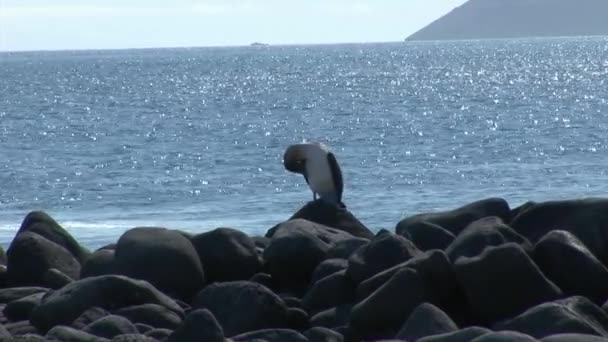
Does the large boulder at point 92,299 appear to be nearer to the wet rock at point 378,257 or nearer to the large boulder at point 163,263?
the large boulder at point 163,263

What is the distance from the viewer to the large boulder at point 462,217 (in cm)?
1424

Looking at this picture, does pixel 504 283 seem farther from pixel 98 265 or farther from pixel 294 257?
pixel 98 265

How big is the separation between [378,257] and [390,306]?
3.18 feet

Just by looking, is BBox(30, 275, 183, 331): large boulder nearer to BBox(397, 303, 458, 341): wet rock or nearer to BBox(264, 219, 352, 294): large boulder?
BBox(264, 219, 352, 294): large boulder

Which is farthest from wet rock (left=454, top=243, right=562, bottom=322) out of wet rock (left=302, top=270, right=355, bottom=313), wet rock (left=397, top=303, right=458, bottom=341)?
wet rock (left=302, top=270, right=355, bottom=313)

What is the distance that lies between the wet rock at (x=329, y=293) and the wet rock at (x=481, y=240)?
2.69 feet

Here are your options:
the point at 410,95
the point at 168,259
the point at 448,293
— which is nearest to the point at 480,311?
the point at 448,293

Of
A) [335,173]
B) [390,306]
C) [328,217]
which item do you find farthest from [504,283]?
[335,173]

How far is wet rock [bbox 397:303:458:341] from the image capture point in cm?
1098

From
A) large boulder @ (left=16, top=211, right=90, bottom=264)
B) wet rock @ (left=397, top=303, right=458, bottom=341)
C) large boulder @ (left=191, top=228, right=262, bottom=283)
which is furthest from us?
large boulder @ (left=16, top=211, right=90, bottom=264)

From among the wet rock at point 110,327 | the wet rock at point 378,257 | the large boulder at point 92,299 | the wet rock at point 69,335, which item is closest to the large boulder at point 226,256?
the large boulder at point 92,299

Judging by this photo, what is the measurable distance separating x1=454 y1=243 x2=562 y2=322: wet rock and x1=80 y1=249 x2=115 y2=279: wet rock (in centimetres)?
327

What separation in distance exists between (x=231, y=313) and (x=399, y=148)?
31109mm

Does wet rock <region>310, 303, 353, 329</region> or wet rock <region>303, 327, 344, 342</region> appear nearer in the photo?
wet rock <region>303, 327, 344, 342</region>
